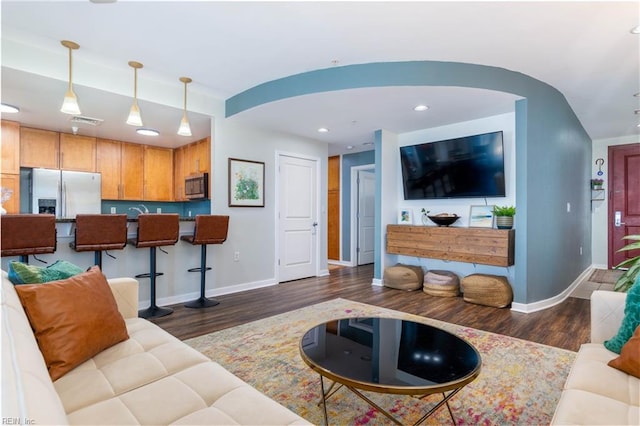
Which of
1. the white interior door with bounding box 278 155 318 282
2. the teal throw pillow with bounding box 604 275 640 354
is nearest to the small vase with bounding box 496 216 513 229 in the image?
the teal throw pillow with bounding box 604 275 640 354

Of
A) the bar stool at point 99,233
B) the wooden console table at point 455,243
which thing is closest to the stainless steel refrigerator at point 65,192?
the bar stool at point 99,233

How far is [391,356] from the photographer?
5.58 ft

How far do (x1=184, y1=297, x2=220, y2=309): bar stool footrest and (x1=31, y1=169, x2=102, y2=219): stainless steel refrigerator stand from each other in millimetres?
2469

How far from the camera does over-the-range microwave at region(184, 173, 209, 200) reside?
190 inches

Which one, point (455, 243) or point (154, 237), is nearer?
point (154, 237)

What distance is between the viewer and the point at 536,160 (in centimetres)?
372

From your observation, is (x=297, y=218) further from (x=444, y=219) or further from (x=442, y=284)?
(x=442, y=284)

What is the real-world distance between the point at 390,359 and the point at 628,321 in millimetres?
1133

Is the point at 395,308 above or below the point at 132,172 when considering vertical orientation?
below

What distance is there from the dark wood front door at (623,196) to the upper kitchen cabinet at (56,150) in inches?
365

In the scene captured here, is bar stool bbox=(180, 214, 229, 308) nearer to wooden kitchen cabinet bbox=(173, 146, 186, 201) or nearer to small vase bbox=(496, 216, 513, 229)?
wooden kitchen cabinet bbox=(173, 146, 186, 201)

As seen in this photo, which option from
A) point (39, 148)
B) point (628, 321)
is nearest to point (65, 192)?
point (39, 148)

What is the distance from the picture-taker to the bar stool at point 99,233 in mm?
2898

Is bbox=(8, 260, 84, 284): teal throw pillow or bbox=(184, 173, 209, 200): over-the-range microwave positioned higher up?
bbox=(184, 173, 209, 200): over-the-range microwave
